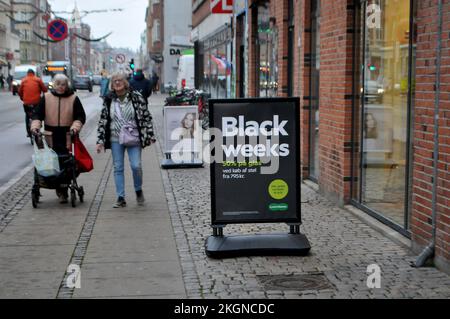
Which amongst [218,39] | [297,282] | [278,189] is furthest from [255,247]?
[218,39]

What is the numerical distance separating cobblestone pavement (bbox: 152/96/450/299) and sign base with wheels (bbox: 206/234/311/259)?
0.07m

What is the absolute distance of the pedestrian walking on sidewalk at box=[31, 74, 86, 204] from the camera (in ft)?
34.1

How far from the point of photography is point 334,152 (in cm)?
1012

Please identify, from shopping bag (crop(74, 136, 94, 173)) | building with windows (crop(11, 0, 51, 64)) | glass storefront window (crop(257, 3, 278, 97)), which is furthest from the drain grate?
building with windows (crop(11, 0, 51, 64))

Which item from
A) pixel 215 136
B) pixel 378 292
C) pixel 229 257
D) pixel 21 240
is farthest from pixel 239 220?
pixel 21 240

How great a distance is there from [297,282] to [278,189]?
1.22 m

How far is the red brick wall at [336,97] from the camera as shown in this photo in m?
9.66

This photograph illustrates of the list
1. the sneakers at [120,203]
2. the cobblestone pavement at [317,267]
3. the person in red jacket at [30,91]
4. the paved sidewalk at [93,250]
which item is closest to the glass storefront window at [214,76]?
the person in red jacket at [30,91]

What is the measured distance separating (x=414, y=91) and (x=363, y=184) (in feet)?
6.60

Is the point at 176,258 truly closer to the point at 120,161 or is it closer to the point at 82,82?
the point at 120,161

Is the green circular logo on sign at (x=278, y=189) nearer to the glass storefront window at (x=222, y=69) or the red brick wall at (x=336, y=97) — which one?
the red brick wall at (x=336, y=97)

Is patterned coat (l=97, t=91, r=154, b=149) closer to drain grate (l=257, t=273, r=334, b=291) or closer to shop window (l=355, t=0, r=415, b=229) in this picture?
shop window (l=355, t=0, r=415, b=229)

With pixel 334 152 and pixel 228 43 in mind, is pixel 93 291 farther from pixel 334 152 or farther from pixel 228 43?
pixel 228 43

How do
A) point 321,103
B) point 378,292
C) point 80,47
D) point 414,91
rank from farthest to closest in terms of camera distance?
point 80,47 → point 321,103 → point 414,91 → point 378,292
